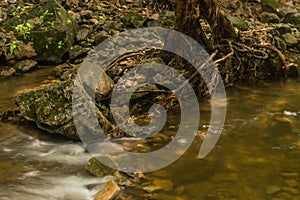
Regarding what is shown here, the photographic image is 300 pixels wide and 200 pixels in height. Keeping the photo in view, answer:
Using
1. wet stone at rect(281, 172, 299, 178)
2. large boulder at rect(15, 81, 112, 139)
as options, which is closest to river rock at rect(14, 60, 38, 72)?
large boulder at rect(15, 81, 112, 139)

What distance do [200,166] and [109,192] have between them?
3.74 feet

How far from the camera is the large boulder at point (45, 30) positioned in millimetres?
8047

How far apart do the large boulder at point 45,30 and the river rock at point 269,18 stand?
5.95 m

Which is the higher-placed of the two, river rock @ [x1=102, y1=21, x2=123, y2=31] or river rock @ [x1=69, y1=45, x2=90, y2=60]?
river rock @ [x1=102, y1=21, x2=123, y2=31]

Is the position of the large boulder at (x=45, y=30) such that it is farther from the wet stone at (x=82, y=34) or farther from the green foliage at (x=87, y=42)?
the green foliage at (x=87, y=42)

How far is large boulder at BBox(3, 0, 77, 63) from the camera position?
8.05 m

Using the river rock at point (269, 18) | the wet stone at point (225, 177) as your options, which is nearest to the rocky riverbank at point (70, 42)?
the river rock at point (269, 18)

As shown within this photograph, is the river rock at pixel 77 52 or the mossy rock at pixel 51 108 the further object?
the river rock at pixel 77 52

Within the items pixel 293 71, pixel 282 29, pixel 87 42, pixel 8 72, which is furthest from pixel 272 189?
pixel 282 29

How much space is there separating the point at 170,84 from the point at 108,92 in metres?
1.10

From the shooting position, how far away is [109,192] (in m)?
3.64

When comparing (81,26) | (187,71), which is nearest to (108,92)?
(187,71)

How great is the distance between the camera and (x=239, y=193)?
3670mm

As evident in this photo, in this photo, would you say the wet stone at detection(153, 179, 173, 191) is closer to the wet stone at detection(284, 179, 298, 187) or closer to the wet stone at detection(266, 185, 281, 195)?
the wet stone at detection(266, 185, 281, 195)
